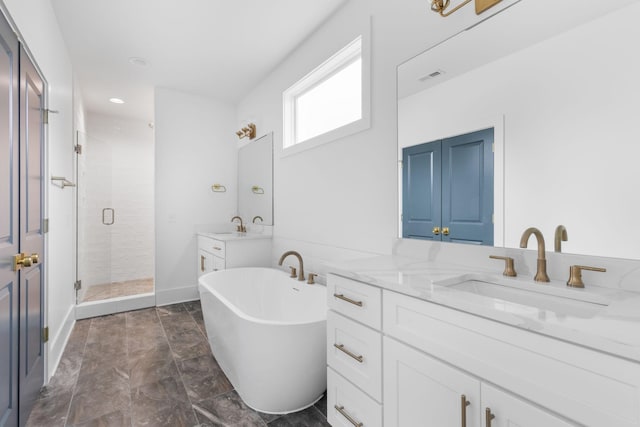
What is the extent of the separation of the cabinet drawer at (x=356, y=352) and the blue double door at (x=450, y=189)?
66 cm

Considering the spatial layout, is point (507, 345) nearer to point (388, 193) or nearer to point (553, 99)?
point (553, 99)

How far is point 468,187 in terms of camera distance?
58.1 inches

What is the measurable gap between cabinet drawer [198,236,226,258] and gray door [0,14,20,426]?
67.5 inches

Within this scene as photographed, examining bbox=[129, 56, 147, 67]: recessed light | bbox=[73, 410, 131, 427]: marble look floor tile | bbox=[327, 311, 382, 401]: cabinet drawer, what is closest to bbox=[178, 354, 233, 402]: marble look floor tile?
bbox=[73, 410, 131, 427]: marble look floor tile

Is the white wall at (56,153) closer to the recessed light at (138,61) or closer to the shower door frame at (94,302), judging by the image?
the shower door frame at (94,302)

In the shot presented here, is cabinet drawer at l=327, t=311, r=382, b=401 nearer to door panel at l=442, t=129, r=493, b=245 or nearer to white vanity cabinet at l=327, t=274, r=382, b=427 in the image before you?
white vanity cabinet at l=327, t=274, r=382, b=427

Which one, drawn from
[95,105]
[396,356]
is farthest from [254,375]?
[95,105]

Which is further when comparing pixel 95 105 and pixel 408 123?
pixel 95 105

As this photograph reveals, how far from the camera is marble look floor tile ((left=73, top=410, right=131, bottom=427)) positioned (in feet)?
5.36

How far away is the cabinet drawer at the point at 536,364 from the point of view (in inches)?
25.4

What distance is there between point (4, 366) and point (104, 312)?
2317 millimetres

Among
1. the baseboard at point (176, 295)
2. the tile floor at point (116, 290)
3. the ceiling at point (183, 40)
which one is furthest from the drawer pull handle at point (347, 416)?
the tile floor at point (116, 290)

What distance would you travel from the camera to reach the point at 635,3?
1019 mm

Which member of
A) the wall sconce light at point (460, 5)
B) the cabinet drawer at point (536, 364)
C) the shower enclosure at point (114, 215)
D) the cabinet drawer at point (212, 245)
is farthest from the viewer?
the shower enclosure at point (114, 215)
